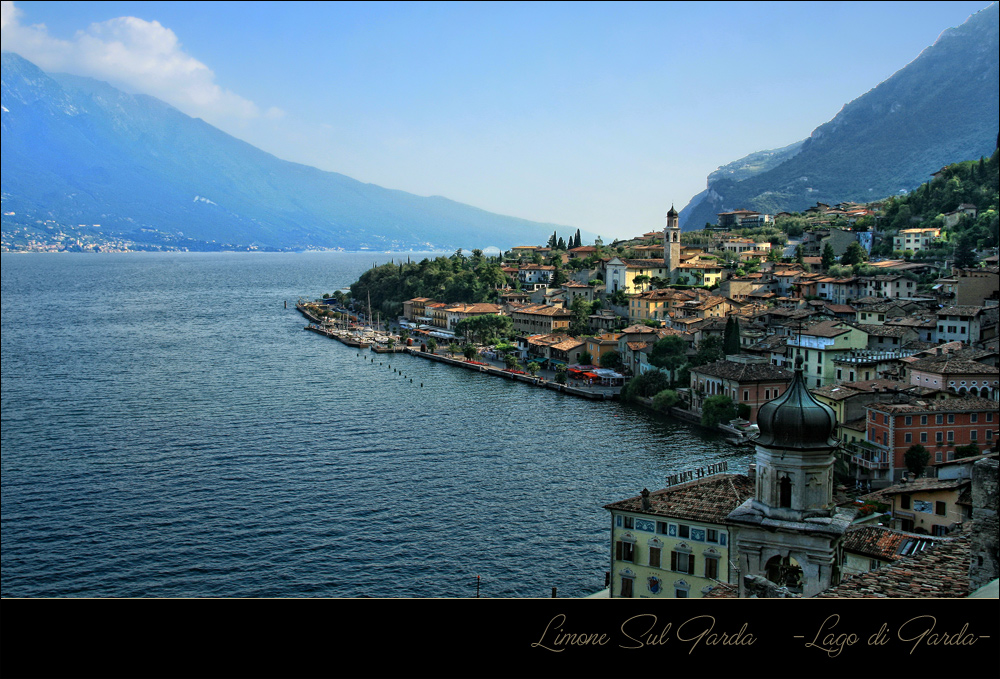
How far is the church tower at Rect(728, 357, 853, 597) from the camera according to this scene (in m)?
6.29

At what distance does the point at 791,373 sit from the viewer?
28172 millimetres

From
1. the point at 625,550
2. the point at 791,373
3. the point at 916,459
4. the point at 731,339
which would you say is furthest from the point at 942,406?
the point at 625,550

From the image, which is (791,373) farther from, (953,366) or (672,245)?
(672,245)

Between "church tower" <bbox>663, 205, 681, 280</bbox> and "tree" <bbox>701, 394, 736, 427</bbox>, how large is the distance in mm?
23835

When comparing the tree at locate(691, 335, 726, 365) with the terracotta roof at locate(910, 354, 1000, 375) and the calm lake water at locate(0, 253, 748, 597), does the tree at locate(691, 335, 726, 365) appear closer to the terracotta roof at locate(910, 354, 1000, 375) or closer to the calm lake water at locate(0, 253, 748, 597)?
the calm lake water at locate(0, 253, 748, 597)

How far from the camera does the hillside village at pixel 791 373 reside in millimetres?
6374

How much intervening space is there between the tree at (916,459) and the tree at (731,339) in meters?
11.7

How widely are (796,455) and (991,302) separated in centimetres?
2863

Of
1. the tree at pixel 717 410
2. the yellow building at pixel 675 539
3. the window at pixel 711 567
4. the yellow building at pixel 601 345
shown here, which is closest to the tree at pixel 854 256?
the yellow building at pixel 601 345

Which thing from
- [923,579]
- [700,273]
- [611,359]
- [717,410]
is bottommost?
[717,410]

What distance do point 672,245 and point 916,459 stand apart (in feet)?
104

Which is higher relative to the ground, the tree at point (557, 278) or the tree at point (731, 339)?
the tree at point (557, 278)

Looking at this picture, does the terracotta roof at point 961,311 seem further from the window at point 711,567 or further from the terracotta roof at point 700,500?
the window at point 711,567
